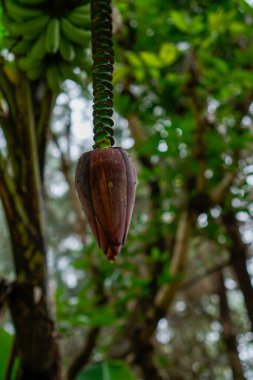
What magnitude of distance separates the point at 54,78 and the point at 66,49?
4.8 inches

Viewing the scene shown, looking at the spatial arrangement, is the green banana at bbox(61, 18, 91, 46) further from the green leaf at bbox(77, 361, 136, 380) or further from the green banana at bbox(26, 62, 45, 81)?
the green leaf at bbox(77, 361, 136, 380)

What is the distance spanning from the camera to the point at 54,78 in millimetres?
1219

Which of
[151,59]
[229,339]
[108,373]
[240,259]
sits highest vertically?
[151,59]

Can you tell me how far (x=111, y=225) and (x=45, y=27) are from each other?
0.67 meters

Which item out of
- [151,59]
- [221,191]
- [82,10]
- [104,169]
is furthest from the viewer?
[221,191]

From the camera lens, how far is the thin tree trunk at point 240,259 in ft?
11.6

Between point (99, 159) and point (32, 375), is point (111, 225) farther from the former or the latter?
point (32, 375)

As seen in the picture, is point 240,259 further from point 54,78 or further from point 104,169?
point 104,169

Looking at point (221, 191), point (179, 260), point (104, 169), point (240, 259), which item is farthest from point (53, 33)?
point (240, 259)

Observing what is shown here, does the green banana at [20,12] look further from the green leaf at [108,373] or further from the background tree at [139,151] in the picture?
the green leaf at [108,373]

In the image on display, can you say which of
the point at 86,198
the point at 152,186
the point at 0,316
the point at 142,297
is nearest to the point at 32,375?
the point at 0,316

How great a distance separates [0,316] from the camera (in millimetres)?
1074

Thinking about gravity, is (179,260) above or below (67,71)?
below

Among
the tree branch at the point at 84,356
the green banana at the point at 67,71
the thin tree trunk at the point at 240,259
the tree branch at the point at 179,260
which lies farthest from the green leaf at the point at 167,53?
the thin tree trunk at the point at 240,259
